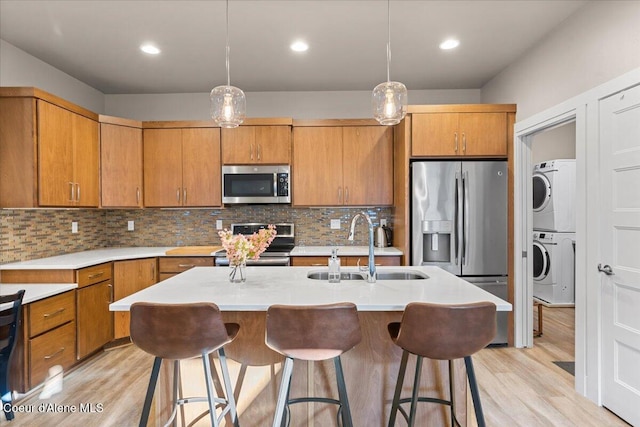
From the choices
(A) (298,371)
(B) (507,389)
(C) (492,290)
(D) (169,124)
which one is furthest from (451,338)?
(D) (169,124)

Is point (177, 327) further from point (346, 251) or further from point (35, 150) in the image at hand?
point (346, 251)

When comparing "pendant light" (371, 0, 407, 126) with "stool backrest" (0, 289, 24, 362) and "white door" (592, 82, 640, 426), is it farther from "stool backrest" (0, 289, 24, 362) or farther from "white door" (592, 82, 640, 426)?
"stool backrest" (0, 289, 24, 362)

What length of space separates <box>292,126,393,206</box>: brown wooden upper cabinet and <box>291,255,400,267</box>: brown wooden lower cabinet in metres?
0.64

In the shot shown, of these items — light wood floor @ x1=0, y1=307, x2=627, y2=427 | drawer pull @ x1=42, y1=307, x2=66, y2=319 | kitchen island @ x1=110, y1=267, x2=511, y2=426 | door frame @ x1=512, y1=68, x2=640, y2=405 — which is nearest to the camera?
kitchen island @ x1=110, y1=267, x2=511, y2=426

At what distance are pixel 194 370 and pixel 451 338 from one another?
1.35 metres

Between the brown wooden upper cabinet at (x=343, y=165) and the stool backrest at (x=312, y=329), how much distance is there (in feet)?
8.56

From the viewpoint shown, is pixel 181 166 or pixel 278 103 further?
pixel 278 103

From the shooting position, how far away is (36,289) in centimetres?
271

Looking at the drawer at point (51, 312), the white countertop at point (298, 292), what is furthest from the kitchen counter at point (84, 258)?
the white countertop at point (298, 292)

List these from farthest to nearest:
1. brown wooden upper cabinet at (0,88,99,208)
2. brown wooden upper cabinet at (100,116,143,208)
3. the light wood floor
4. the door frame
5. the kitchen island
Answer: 1. brown wooden upper cabinet at (100,116,143,208)
2. brown wooden upper cabinet at (0,88,99,208)
3. the door frame
4. the light wood floor
5. the kitchen island

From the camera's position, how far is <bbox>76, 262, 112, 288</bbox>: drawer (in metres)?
3.04

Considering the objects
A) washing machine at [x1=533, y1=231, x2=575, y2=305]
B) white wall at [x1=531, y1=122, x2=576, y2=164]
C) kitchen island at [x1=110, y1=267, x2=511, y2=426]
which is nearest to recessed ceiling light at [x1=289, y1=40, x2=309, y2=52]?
kitchen island at [x1=110, y1=267, x2=511, y2=426]

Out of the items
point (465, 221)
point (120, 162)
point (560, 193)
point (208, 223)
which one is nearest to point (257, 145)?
point (208, 223)

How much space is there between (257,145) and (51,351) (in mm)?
2565
